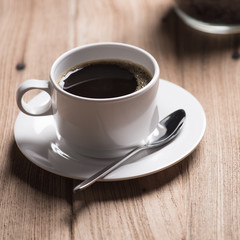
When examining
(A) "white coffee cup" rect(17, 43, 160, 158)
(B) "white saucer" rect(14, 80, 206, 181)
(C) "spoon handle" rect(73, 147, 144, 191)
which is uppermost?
(A) "white coffee cup" rect(17, 43, 160, 158)

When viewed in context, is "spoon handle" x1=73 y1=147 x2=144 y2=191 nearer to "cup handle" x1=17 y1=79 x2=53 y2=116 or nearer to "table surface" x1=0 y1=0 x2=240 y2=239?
"table surface" x1=0 y1=0 x2=240 y2=239

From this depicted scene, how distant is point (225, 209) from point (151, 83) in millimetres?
229

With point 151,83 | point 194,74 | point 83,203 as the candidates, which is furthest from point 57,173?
point 194,74

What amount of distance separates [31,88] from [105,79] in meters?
0.13

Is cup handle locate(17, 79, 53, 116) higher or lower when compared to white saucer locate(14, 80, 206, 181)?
higher

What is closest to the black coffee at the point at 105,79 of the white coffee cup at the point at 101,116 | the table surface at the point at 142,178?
the white coffee cup at the point at 101,116

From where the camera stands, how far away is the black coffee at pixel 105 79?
788 millimetres

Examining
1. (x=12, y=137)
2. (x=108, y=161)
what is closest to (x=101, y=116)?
(x=108, y=161)

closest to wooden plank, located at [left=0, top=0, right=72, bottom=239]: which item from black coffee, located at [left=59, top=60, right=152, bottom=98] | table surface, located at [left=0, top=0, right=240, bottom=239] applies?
table surface, located at [left=0, top=0, right=240, bottom=239]

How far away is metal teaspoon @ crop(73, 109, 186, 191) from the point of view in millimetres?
717

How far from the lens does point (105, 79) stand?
0.83 meters

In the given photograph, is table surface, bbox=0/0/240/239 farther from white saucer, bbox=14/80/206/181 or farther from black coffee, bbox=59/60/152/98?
black coffee, bbox=59/60/152/98

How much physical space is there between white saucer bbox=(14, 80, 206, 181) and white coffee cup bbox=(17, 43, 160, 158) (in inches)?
1.0

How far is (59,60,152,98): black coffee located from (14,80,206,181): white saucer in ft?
0.30
